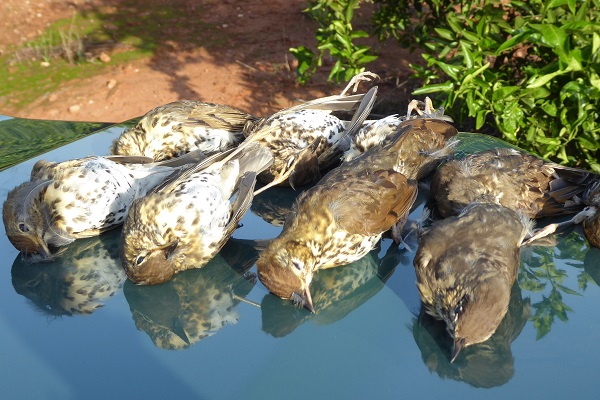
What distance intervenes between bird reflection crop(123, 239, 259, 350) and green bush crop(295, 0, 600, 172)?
1981 millimetres

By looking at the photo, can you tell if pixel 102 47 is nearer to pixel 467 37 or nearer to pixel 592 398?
pixel 467 37

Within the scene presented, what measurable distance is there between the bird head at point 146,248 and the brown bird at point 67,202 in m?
0.35

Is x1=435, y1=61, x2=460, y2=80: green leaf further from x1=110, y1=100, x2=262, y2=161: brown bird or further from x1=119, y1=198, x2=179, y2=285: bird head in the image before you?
x1=119, y1=198, x2=179, y2=285: bird head

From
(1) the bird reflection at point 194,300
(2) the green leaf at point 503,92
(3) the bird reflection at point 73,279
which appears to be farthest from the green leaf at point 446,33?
(3) the bird reflection at point 73,279

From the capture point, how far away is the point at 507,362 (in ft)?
8.46

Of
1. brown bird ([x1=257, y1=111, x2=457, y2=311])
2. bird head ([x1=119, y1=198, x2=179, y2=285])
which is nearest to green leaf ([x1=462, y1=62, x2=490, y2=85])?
brown bird ([x1=257, y1=111, x2=457, y2=311])

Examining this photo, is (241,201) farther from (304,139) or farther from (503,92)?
(503,92)

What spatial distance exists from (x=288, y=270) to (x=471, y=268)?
826 mm

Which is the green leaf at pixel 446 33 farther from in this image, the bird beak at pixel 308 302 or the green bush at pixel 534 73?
the bird beak at pixel 308 302

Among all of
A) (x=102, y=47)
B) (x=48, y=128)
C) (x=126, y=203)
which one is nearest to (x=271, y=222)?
(x=126, y=203)

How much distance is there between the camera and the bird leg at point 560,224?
3.36 metres

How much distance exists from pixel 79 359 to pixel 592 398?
203cm

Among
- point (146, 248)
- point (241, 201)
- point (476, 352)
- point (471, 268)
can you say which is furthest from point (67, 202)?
point (476, 352)

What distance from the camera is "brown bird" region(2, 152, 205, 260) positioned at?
3426 mm
